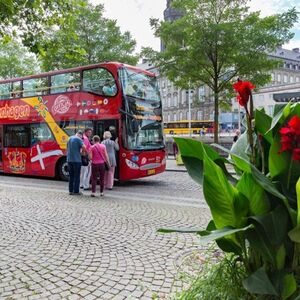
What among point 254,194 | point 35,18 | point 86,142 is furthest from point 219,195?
point 86,142

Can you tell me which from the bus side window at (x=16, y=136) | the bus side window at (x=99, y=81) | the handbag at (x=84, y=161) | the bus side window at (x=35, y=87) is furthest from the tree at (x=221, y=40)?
the handbag at (x=84, y=161)

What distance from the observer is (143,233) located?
5.68m

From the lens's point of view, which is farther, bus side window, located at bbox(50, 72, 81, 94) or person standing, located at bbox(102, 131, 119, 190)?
bus side window, located at bbox(50, 72, 81, 94)

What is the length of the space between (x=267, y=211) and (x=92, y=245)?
362 centimetres

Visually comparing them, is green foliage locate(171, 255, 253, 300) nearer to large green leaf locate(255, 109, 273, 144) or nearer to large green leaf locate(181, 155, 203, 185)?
large green leaf locate(181, 155, 203, 185)

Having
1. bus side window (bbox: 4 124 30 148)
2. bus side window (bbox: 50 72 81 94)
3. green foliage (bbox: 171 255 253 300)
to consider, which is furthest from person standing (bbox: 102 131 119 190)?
green foliage (bbox: 171 255 253 300)

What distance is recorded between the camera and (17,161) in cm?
1462

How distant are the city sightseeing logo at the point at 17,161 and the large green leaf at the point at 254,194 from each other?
13.5m

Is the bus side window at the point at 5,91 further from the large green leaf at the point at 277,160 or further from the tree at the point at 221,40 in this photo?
the large green leaf at the point at 277,160

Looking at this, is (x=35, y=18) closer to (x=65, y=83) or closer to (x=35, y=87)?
(x=65, y=83)

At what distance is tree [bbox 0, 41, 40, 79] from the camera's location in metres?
33.7

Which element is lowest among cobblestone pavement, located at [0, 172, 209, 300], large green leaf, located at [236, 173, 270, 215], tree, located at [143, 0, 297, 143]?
cobblestone pavement, located at [0, 172, 209, 300]

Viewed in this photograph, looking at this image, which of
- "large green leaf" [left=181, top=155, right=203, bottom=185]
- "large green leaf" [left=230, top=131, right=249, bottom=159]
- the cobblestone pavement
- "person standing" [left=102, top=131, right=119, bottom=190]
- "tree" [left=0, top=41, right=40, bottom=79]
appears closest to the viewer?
"large green leaf" [left=181, top=155, right=203, bottom=185]

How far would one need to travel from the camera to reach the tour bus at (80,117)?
11.5 meters
